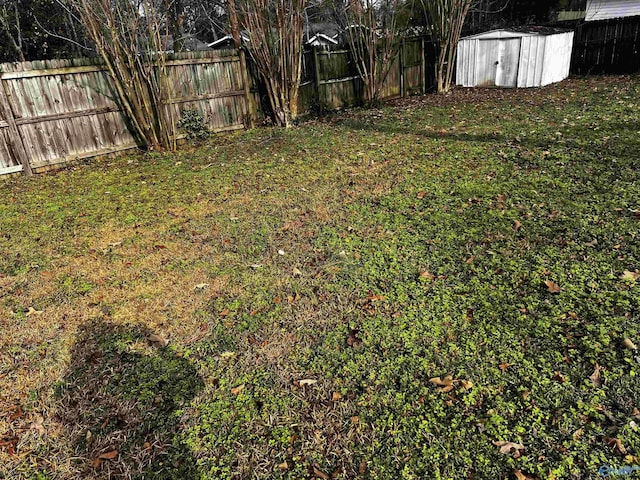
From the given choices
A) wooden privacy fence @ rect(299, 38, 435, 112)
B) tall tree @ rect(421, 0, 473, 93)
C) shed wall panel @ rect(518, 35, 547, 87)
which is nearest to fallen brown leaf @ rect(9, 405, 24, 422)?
wooden privacy fence @ rect(299, 38, 435, 112)

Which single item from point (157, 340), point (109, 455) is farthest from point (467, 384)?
point (157, 340)

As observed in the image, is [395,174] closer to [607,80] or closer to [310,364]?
[310,364]

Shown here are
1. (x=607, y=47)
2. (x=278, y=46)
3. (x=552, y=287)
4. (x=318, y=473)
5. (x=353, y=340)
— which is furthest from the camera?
(x=607, y=47)

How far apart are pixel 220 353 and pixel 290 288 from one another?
898mm

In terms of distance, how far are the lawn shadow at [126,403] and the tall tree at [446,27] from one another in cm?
1273

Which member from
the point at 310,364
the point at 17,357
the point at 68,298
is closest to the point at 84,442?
the point at 17,357

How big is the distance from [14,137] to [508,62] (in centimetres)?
1254

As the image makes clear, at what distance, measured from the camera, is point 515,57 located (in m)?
13.2

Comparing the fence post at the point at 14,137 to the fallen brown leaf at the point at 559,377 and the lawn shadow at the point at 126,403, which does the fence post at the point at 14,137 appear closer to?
the lawn shadow at the point at 126,403

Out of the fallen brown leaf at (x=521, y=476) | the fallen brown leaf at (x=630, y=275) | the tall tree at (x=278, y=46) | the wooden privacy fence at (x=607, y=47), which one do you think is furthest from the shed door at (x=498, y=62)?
the fallen brown leaf at (x=521, y=476)

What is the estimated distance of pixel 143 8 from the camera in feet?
25.6

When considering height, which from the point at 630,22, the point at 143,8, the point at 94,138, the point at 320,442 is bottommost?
the point at 320,442

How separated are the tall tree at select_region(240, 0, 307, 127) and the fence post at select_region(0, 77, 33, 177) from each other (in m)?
4.50

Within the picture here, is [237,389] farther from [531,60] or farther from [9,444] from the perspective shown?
[531,60]
